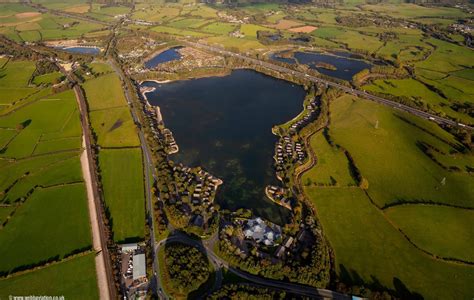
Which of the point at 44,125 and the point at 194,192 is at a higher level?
the point at 44,125

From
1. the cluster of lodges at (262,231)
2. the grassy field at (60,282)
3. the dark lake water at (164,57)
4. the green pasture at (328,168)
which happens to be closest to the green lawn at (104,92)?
the dark lake water at (164,57)

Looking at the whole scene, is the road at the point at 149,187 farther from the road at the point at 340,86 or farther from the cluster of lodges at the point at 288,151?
the road at the point at 340,86

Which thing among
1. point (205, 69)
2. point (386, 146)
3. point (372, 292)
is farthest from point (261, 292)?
point (205, 69)

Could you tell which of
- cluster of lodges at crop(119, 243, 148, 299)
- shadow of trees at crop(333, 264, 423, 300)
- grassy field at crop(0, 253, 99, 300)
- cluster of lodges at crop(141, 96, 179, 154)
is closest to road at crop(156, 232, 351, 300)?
shadow of trees at crop(333, 264, 423, 300)

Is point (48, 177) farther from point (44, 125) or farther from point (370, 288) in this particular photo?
point (370, 288)

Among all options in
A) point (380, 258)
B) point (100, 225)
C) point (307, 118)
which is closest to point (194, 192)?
point (100, 225)

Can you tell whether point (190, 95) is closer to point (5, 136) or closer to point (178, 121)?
point (178, 121)
